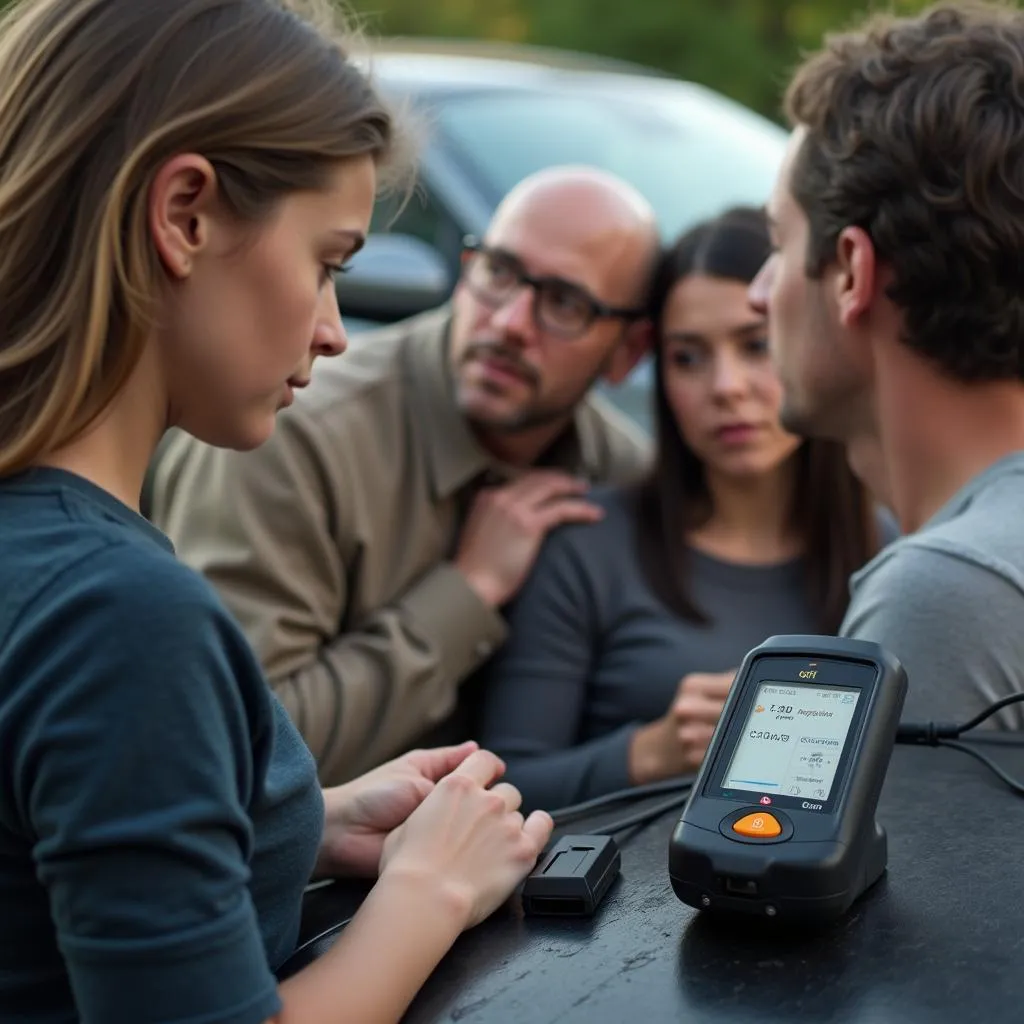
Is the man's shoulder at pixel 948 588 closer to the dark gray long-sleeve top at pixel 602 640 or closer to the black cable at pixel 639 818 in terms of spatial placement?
the black cable at pixel 639 818

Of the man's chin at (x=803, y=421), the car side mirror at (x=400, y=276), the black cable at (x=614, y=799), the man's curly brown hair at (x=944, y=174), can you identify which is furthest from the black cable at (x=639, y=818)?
the car side mirror at (x=400, y=276)

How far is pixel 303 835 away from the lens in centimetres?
145

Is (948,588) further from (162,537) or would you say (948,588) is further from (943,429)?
(162,537)

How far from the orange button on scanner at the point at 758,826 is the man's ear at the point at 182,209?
25.7 inches

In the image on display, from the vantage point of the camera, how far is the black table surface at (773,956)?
1.25 metres

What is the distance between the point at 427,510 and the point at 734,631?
2.02 feet

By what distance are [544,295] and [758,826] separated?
80.2 inches

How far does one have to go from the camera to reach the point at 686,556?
3.33 metres

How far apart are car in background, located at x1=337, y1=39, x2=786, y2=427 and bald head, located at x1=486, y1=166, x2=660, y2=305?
2.83 feet

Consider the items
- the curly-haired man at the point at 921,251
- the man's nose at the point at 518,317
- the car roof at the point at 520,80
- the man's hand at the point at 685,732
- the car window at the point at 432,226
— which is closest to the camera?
the curly-haired man at the point at 921,251

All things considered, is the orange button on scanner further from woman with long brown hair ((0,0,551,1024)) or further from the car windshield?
the car windshield

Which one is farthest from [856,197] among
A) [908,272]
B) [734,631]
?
[734,631]

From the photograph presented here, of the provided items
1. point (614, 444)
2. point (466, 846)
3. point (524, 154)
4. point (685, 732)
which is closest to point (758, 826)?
point (466, 846)

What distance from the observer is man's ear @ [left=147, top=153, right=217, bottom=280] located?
1390mm
